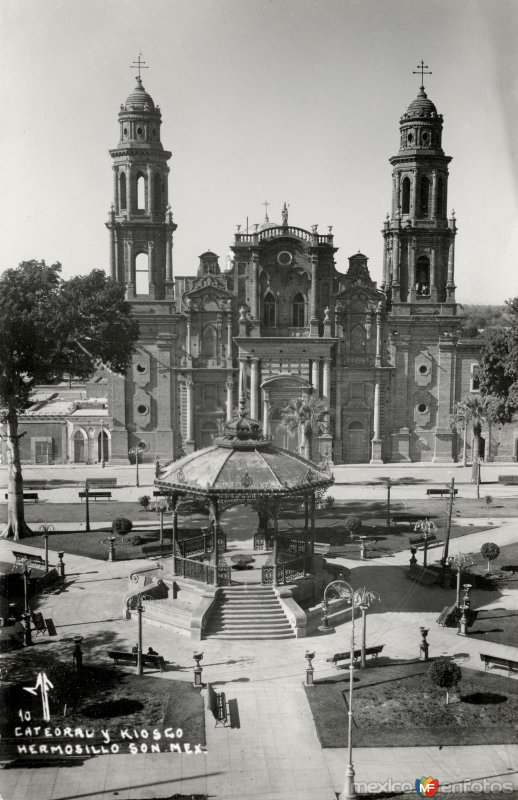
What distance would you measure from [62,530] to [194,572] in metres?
13.1

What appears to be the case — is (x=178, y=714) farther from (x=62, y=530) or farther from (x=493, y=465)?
(x=493, y=465)

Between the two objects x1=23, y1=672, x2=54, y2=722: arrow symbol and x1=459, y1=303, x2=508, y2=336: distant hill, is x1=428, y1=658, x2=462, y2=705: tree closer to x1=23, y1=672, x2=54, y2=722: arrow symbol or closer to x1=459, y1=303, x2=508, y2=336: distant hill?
x1=23, y1=672, x2=54, y2=722: arrow symbol

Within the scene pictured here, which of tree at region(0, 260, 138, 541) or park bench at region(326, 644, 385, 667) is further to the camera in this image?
tree at region(0, 260, 138, 541)

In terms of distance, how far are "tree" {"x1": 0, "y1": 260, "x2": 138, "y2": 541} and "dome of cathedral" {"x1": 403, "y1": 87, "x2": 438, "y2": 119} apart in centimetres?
3065

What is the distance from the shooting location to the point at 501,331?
39156 millimetres

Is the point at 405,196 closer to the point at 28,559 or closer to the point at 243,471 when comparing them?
the point at 243,471

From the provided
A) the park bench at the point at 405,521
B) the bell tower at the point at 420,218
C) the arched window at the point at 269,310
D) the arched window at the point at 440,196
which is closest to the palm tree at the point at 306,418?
the arched window at the point at 269,310

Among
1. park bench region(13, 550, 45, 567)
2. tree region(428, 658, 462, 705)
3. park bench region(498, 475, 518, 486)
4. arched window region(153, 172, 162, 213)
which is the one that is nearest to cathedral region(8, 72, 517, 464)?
arched window region(153, 172, 162, 213)

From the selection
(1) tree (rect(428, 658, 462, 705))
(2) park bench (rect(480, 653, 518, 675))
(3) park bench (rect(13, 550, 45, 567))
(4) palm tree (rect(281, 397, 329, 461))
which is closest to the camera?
(1) tree (rect(428, 658, 462, 705))

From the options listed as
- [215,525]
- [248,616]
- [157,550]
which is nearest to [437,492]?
[157,550]

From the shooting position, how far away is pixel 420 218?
189ft

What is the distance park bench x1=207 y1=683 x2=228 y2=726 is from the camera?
58.7 ft

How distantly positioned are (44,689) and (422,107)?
51.7m

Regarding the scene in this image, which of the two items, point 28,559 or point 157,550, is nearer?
point 28,559
